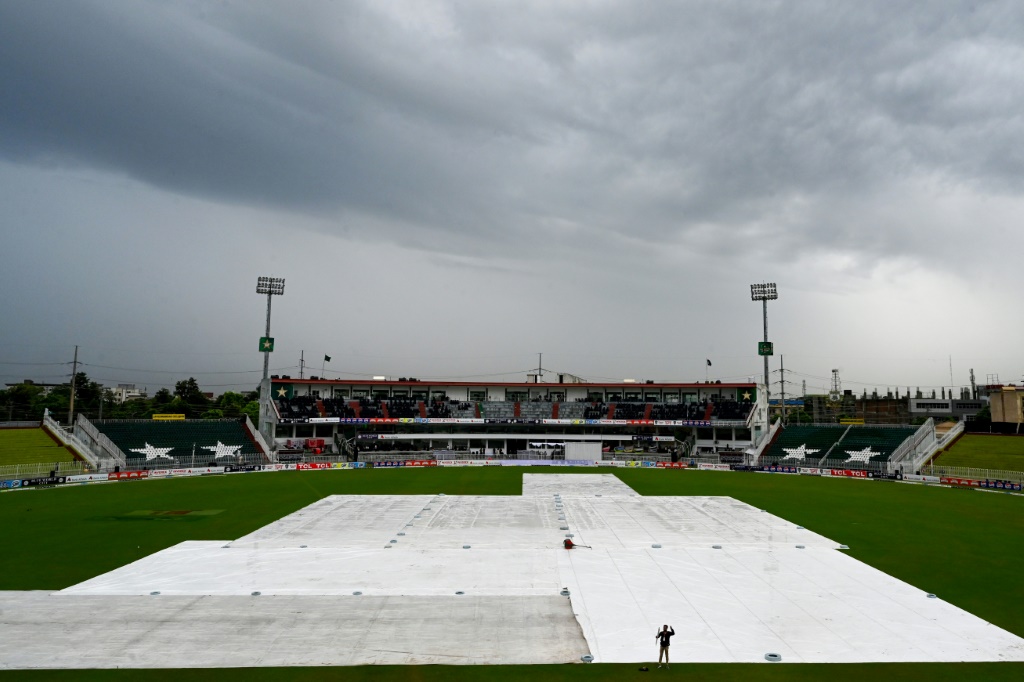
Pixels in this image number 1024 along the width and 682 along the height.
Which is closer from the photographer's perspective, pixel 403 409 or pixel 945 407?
pixel 403 409

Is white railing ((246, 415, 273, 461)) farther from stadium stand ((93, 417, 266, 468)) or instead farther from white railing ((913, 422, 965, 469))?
white railing ((913, 422, 965, 469))

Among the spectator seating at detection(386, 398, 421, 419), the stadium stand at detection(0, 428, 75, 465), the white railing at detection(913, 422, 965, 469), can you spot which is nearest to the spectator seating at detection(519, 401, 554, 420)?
the spectator seating at detection(386, 398, 421, 419)

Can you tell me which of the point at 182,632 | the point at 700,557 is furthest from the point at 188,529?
the point at 700,557

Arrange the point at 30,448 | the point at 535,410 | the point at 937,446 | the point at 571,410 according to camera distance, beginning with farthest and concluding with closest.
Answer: the point at 571,410, the point at 535,410, the point at 937,446, the point at 30,448

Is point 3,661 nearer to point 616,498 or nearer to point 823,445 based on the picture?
point 616,498

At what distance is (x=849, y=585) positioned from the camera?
19734 mm

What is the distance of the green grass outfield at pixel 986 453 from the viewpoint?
52.3m

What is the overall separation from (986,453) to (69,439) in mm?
84156

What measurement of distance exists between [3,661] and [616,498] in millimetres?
32507

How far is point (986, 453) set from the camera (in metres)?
55.4

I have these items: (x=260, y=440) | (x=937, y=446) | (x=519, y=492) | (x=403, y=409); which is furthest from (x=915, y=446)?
(x=260, y=440)

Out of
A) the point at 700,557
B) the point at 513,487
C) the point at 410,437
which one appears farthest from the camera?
the point at 410,437

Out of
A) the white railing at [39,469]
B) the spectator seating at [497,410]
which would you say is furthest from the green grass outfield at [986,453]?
the white railing at [39,469]

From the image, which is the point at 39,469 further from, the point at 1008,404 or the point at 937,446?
the point at 1008,404
